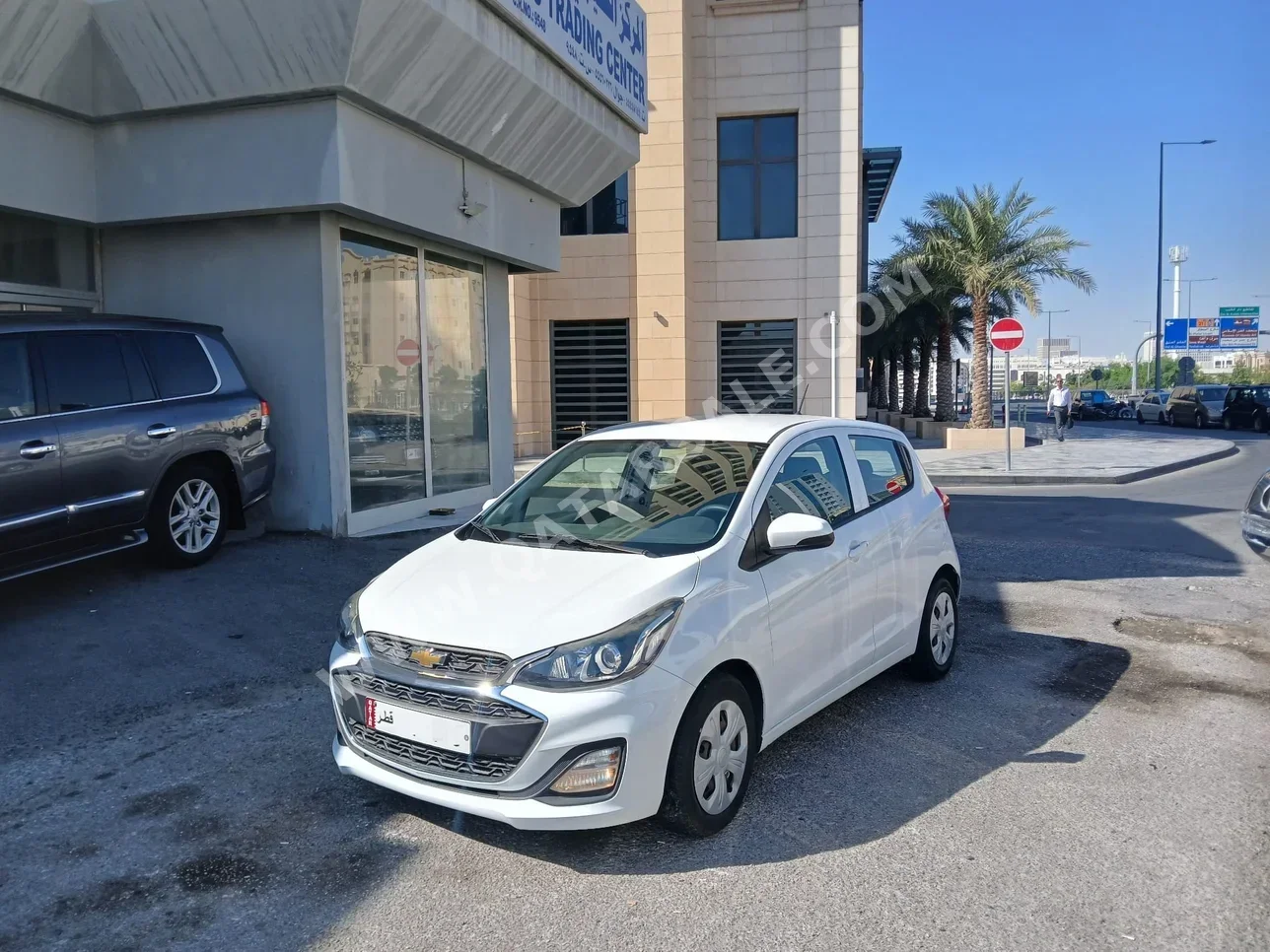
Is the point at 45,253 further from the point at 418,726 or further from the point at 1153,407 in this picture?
the point at 1153,407

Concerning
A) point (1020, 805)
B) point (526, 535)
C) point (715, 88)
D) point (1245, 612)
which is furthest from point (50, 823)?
point (715, 88)

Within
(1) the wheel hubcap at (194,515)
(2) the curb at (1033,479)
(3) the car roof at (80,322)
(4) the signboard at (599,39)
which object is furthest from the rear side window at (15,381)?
(2) the curb at (1033,479)

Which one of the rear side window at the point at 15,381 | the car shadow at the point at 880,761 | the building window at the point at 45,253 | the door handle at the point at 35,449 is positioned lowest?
the car shadow at the point at 880,761

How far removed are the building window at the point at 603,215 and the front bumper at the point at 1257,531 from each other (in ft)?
55.1

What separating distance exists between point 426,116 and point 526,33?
1694 mm

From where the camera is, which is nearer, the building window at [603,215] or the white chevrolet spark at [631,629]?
the white chevrolet spark at [631,629]

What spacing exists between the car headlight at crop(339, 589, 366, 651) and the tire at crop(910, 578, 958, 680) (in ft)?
10.1

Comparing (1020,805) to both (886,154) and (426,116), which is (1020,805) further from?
(886,154)

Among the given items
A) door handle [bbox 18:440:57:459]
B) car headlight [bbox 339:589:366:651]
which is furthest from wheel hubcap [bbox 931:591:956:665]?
door handle [bbox 18:440:57:459]

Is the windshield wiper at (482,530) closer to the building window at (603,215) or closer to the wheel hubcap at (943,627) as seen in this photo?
the wheel hubcap at (943,627)

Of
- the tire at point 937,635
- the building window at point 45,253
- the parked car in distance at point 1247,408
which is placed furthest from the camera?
the parked car in distance at point 1247,408

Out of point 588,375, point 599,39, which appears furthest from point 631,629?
point 588,375

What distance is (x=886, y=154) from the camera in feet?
95.6

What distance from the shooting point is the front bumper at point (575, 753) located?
325 centimetres
